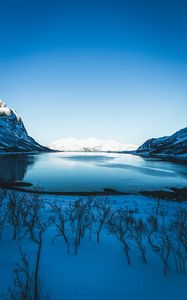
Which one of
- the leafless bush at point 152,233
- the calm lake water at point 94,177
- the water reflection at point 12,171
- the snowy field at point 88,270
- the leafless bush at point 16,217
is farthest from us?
the water reflection at point 12,171

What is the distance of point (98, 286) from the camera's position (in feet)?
22.6

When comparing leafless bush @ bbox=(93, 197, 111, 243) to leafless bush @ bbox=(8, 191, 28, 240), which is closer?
leafless bush @ bbox=(8, 191, 28, 240)

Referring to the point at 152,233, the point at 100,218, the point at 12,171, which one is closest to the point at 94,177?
the point at 12,171

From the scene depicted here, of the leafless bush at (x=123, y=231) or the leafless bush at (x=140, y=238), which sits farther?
the leafless bush at (x=123, y=231)

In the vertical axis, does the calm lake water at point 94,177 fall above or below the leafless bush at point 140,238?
below

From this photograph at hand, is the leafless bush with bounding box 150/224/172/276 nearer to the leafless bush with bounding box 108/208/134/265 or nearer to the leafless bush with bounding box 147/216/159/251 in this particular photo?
the leafless bush with bounding box 147/216/159/251

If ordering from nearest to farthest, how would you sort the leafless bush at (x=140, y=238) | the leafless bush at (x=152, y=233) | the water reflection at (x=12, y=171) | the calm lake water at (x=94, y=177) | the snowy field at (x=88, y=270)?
the snowy field at (x=88, y=270)
the leafless bush at (x=140, y=238)
the leafless bush at (x=152, y=233)
the calm lake water at (x=94, y=177)
the water reflection at (x=12, y=171)

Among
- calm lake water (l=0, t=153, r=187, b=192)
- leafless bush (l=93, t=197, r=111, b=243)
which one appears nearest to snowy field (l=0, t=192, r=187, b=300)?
leafless bush (l=93, t=197, r=111, b=243)

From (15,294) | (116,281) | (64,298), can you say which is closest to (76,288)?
(64,298)

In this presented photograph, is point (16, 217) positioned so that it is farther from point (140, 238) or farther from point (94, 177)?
point (94, 177)

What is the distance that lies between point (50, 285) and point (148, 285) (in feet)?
12.4

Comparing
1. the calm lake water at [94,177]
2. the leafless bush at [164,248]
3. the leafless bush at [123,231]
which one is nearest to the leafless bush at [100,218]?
the leafless bush at [123,231]

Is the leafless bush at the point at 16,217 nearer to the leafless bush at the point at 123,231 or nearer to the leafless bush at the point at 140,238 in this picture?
the leafless bush at the point at 123,231

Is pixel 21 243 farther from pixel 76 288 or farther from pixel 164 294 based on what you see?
pixel 164 294
